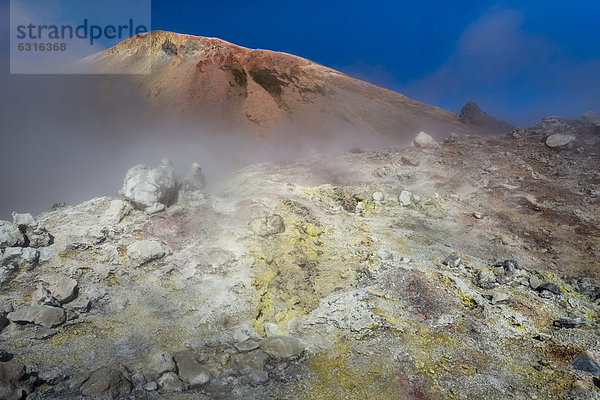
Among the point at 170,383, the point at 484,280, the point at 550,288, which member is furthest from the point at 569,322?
the point at 170,383

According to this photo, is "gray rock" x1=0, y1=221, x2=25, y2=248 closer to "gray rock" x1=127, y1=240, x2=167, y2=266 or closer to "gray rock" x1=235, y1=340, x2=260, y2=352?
"gray rock" x1=127, y1=240, x2=167, y2=266

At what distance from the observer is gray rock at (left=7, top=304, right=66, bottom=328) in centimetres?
545

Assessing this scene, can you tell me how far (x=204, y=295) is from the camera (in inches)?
261

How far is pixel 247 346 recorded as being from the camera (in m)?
5.46

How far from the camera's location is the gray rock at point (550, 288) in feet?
22.5

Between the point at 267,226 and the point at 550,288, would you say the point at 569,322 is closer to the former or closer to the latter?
the point at 550,288

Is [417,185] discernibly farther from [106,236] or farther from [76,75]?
[76,75]

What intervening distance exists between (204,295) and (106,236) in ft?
9.56

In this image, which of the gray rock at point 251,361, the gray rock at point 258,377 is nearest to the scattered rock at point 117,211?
the gray rock at point 251,361

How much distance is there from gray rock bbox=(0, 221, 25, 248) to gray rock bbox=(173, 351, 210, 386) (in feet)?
14.9

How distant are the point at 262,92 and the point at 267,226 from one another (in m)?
21.7

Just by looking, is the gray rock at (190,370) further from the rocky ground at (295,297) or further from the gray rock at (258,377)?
the gray rock at (258,377)

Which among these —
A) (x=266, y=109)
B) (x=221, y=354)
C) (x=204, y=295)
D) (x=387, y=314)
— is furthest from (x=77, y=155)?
(x=387, y=314)

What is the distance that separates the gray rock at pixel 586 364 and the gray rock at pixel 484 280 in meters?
2.04
